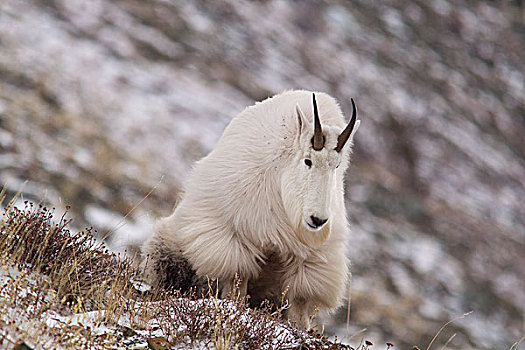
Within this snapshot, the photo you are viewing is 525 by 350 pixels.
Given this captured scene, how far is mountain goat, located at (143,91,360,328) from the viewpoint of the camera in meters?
5.50

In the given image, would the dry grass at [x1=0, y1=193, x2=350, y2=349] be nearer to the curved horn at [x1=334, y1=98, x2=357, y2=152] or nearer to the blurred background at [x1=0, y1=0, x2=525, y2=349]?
the curved horn at [x1=334, y1=98, x2=357, y2=152]

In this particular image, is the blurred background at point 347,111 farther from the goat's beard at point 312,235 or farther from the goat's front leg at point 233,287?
the goat's beard at point 312,235

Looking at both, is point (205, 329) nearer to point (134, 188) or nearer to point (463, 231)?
point (134, 188)

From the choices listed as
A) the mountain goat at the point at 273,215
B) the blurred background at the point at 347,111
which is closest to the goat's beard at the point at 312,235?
the mountain goat at the point at 273,215

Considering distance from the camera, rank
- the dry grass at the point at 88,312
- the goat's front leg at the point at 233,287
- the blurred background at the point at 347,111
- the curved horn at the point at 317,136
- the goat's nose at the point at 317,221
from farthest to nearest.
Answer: the blurred background at the point at 347,111
the goat's front leg at the point at 233,287
the curved horn at the point at 317,136
the goat's nose at the point at 317,221
the dry grass at the point at 88,312

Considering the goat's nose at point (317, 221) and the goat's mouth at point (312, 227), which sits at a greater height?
the goat's nose at point (317, 221)

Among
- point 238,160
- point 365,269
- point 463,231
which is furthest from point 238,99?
point 238,160

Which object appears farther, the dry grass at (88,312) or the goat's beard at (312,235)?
the goat's beard at (312,235)

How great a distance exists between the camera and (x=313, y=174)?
5414 mm

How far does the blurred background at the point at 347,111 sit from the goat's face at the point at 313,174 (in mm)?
3109

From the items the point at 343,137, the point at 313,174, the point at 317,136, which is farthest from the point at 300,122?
the point at 313,174

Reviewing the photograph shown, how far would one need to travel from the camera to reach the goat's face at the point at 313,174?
532cm

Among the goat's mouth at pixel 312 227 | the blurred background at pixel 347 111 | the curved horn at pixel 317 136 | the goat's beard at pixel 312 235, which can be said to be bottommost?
the blurred background at pixel 347 111

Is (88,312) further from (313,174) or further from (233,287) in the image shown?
(313,174)
